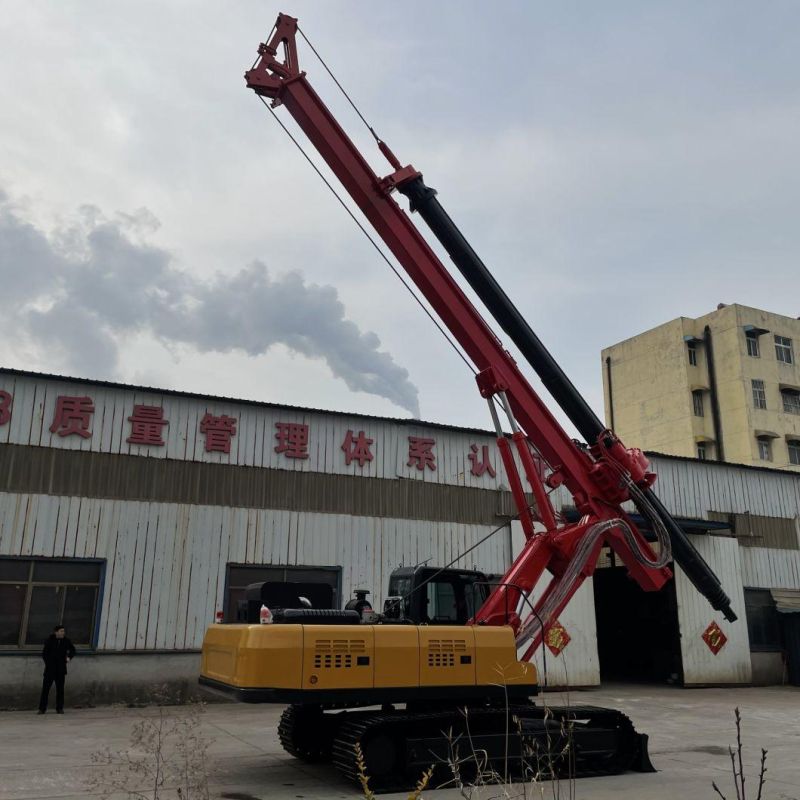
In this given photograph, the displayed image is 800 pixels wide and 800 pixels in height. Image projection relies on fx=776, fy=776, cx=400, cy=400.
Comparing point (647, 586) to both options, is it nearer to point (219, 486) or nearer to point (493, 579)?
point (493, 579)

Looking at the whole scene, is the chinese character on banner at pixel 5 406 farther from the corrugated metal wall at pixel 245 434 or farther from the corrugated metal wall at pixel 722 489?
the corrugated metal wall at pixel 722 489

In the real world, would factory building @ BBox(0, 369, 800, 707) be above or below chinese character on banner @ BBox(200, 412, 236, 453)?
below

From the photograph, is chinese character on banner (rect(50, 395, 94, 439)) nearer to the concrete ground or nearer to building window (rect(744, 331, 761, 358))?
the concrete ground

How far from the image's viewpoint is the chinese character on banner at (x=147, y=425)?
17953 mm

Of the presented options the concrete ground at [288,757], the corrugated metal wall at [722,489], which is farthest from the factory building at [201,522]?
the concrete ground at [288,757]

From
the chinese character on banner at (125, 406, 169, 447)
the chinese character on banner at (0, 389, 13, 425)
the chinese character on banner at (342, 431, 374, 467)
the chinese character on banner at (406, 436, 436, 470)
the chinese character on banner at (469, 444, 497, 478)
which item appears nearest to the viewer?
the chinese character on banner at (0, 389, 13, 425)

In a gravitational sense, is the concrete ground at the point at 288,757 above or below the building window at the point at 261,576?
below

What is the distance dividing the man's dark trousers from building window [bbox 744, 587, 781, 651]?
19939 mm

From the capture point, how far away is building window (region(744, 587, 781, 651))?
2478cm

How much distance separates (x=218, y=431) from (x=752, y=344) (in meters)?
44.1

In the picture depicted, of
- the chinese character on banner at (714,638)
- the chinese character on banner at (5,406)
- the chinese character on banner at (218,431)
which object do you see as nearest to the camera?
the chinese character on banner at (5,406)

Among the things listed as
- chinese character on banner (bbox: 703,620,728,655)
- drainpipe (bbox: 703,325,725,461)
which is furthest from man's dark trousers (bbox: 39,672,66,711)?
drainpipe (bbox: 703,325,725,461)

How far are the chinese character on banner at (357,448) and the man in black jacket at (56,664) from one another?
25.2 feet

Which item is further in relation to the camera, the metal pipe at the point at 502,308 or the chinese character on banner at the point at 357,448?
the chinese character on banner at the point at 357,448
